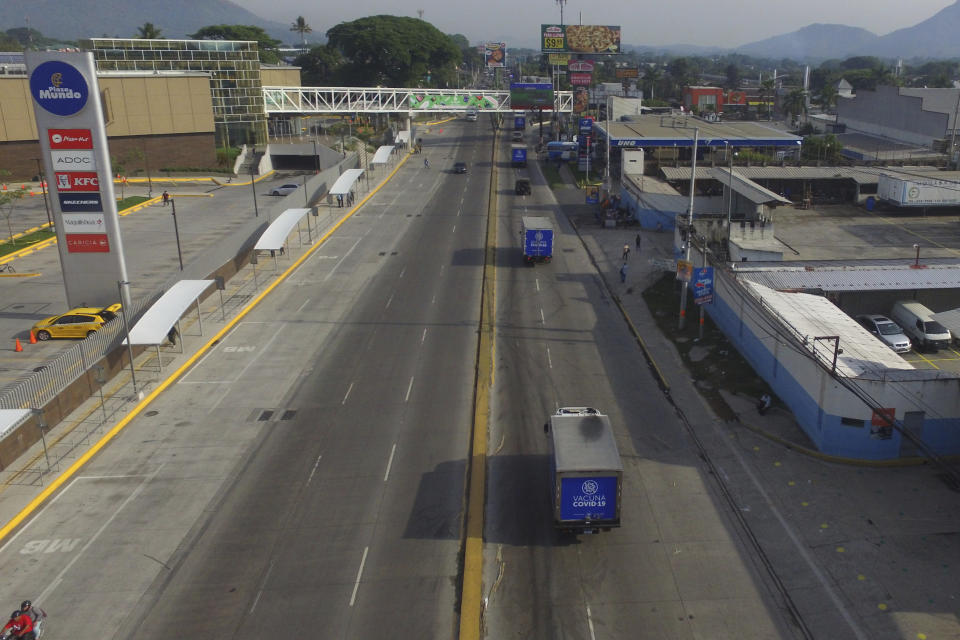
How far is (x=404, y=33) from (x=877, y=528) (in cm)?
15817

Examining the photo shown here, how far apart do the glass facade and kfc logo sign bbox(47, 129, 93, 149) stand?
200 feet

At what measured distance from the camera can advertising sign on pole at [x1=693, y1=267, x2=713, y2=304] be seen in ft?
121

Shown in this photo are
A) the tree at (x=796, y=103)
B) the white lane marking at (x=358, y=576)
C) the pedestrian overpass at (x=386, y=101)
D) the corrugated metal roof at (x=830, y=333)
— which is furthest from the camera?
the tree at (x=796, y=103)

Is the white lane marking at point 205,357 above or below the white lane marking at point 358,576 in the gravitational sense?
above

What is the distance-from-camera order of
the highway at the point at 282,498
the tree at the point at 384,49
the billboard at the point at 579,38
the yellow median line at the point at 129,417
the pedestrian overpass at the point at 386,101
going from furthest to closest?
1. the tree at the point at 384,49
2. the billboard at the point at 579,38
3. the pedestrian overpass at the point at 386,101
4. the yellow median line at the point at 129,417
5. the highway at the point at 282,498

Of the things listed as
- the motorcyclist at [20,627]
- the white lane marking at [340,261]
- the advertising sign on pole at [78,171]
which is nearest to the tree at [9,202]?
the advertising sign on pole at [78,171]

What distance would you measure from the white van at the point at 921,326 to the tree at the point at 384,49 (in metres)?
135

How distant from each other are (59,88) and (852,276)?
40610 mm

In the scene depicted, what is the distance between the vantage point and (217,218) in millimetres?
68125

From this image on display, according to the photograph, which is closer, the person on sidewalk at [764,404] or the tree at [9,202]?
the person on sidewalk at [764,404]

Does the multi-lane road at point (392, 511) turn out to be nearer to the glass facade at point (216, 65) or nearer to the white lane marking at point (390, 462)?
the white lane marking at point (390, 462)

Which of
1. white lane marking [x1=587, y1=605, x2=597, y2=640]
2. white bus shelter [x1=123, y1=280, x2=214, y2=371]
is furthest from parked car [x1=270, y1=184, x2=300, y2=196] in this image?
white lane marking [x1=587, y1=605, x2=597, y2=640]

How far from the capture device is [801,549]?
856 inches

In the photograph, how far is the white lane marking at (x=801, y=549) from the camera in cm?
1888
